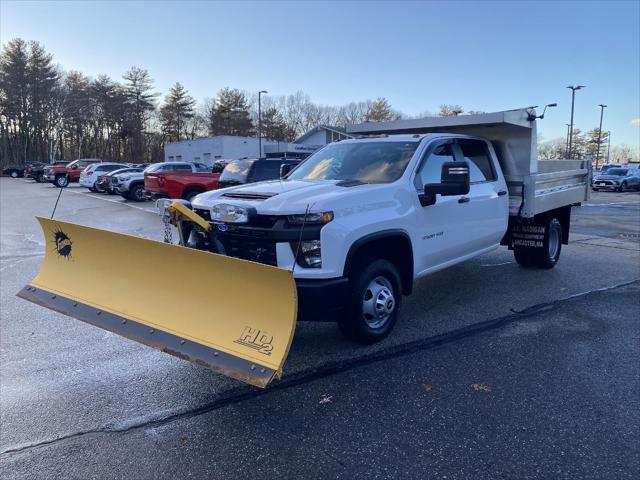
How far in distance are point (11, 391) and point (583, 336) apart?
5239mm

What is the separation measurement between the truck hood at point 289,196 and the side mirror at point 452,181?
51cm

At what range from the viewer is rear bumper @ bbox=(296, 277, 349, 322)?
3840 millimetres

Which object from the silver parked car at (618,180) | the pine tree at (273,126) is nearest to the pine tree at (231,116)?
the pine tree at (273,126)

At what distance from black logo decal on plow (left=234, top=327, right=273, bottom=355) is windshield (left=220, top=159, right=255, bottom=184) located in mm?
11163

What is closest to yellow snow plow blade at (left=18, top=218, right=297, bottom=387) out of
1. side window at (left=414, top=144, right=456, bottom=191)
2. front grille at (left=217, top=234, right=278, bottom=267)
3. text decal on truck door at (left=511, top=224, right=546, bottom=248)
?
front grille at (left=217, top=234, right=278, bottom=267)

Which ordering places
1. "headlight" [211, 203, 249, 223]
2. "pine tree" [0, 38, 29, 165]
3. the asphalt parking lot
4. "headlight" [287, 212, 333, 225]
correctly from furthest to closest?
1. "pine tree" [0, 38, 29, 165]
2. "headlight" [211, 203, 249, 223]
3. "headlight" [287, 212, 333, 225]
4. the asphalt parking lot

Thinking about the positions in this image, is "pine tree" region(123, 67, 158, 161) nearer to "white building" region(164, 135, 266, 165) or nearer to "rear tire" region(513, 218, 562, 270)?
"white building" region(164, 135, 266, 165)

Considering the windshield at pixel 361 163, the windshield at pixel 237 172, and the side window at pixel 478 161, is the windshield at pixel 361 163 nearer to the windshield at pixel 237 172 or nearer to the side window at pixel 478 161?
the side window at pixel 478 161

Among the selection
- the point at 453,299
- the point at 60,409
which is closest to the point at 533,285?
the point at 453,299

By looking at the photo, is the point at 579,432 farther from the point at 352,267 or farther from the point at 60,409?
the point at 60,409

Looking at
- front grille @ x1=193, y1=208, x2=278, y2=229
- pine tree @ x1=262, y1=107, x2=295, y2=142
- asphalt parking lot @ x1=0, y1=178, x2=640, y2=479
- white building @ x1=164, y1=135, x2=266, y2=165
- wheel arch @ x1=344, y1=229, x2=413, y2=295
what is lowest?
asphalt parking lot @ x1=0, y1=178, x2=640, y2=479

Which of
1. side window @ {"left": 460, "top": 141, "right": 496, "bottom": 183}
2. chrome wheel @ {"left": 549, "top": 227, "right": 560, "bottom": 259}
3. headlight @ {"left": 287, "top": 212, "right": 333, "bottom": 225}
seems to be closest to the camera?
headlight @ {"left": 287, "top": 212, "right": 333, "bottom": 225}

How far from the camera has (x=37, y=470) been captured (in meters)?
2.85

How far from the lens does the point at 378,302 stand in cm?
451
